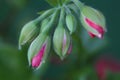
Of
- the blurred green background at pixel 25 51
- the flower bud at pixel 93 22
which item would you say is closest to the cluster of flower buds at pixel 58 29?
the flower bud at pixel 93 22

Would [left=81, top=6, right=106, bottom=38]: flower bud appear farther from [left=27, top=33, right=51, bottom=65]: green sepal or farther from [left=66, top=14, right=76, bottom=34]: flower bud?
[left=27, top=33, right=51, bottom=65]: green sepal

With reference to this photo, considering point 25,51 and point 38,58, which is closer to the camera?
point 38,58

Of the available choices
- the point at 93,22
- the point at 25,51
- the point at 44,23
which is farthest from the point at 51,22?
the point at 25,51

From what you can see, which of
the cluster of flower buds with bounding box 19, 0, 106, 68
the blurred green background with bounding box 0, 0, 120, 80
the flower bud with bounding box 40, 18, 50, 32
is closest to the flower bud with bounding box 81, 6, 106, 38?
the cluster of flower buds with bounding box 19, 0, 106, 68

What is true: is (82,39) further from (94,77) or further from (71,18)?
(71,18)

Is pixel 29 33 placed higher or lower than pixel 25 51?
higher

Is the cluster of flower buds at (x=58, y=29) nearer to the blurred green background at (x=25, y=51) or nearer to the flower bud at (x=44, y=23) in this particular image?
the flower bud at (x=44, y=23)

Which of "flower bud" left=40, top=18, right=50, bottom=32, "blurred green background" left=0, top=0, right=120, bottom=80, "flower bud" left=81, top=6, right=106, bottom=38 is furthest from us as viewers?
"blurred green background" left=0, top=0, right=120, bottom=80

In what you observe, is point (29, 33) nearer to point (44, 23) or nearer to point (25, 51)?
point (44, 23)
